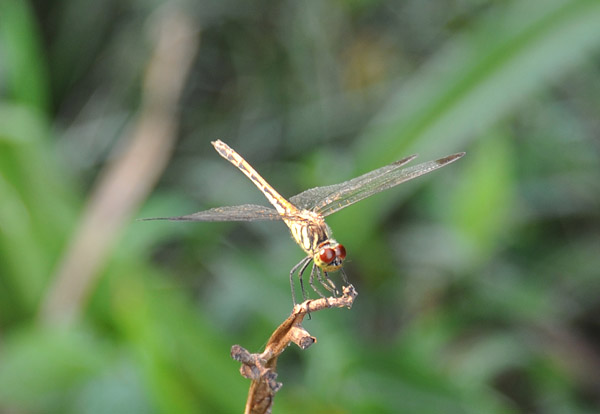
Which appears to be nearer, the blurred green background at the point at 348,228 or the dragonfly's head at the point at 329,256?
the dragonfly's head at the point at 329,256

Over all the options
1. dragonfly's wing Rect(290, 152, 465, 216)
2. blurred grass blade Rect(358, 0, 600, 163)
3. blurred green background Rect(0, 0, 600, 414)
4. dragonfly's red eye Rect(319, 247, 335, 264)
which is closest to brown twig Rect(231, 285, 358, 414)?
dragonfly's red eye Rect(319, 247, 335, 264)

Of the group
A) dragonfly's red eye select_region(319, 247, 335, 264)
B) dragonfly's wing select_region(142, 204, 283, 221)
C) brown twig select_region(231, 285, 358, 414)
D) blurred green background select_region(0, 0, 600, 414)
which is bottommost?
brown twig select_region(231, 285, 358, 414)

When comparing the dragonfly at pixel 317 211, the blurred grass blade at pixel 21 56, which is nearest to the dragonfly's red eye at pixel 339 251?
the dragonfly at pixel 317 211

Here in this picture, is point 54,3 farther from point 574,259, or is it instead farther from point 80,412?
point 574,259

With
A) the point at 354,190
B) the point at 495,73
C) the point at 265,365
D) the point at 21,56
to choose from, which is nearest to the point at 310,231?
the point at 354,190

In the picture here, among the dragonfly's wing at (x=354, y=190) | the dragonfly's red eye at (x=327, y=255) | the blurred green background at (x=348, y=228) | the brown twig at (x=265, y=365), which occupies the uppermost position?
the blurred green background at (x=348, y=228)

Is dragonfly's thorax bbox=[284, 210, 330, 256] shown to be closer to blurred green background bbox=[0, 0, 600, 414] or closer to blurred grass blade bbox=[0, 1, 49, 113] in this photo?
blurred green background bbox=[0, 0, 600, 414]

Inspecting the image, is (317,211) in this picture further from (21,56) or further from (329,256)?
(21,56)

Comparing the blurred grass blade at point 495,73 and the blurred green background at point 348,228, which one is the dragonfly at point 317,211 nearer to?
the blurred green background at point 348,228
